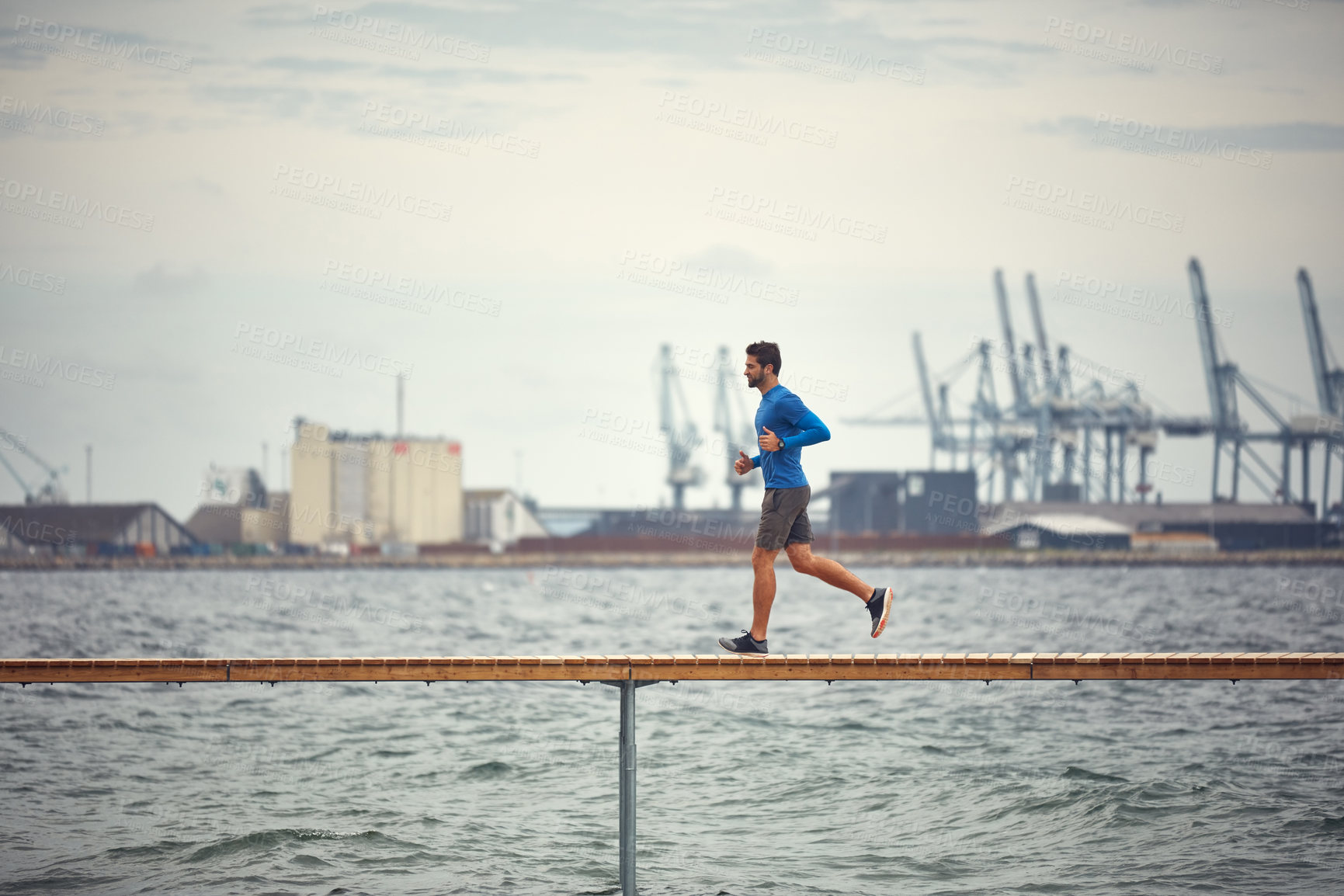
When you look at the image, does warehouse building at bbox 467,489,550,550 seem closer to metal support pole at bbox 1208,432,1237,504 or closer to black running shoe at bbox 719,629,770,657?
metal support pole at bbox 1208,432,1237,504

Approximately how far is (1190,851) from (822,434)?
5.84m

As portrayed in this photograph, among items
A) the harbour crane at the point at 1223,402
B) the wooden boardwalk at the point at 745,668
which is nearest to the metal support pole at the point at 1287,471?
the harbour crane at the point at 1223,402

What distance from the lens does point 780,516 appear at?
10.1 metres


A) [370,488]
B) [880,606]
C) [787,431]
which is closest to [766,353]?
[787,431]

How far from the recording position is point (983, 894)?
38.2ft

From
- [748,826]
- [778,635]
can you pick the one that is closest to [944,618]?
[778,635]

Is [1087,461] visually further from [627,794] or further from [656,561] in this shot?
[627,794]

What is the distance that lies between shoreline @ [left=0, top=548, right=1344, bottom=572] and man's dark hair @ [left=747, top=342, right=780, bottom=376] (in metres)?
102

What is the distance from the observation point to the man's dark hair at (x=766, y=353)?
10.2 meters

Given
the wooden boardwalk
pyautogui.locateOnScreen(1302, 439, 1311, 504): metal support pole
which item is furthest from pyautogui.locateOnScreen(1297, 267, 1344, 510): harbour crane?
the wooden boardwalk

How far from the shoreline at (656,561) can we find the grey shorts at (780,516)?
334 feet

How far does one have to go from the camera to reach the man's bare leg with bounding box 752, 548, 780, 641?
10.3 metres

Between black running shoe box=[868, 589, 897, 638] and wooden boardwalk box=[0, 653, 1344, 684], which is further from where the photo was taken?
black running shoe box=[868, 589, 897, 638]

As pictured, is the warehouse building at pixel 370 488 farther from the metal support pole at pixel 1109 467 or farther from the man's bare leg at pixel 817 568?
the man's bare leg at pixel 817 568
